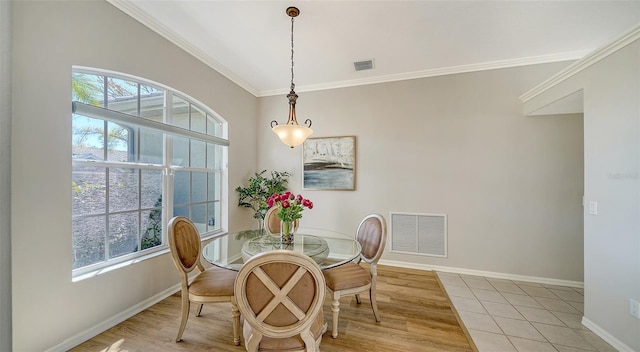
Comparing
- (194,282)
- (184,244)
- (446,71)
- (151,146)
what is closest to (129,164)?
(151,146)

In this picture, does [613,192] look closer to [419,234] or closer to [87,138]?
[419,234]

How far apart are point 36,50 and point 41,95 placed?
31 cm

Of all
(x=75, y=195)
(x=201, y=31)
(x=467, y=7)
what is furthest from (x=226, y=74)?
(x=467, y=7)

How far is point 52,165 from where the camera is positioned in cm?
168

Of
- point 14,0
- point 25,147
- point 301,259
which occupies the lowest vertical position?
point 301,259

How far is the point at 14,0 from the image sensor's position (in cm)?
148

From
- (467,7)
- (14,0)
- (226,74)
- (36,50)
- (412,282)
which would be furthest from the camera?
(226,74)

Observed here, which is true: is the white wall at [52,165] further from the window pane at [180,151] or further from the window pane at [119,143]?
the window pane at [180,151]

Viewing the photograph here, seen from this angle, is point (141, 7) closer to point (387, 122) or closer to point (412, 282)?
point (387, 122)

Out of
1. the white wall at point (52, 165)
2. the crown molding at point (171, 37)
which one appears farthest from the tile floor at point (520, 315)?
the crown molding at point (171, 37)

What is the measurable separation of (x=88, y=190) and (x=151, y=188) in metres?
0.56

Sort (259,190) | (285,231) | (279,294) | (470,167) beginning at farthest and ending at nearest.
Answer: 1. (259,190)
2. (470,167)
3. (285,231)
4. (279,294)

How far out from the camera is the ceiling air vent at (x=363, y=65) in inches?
123

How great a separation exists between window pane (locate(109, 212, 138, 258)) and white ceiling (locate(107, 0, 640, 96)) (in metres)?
1.96
